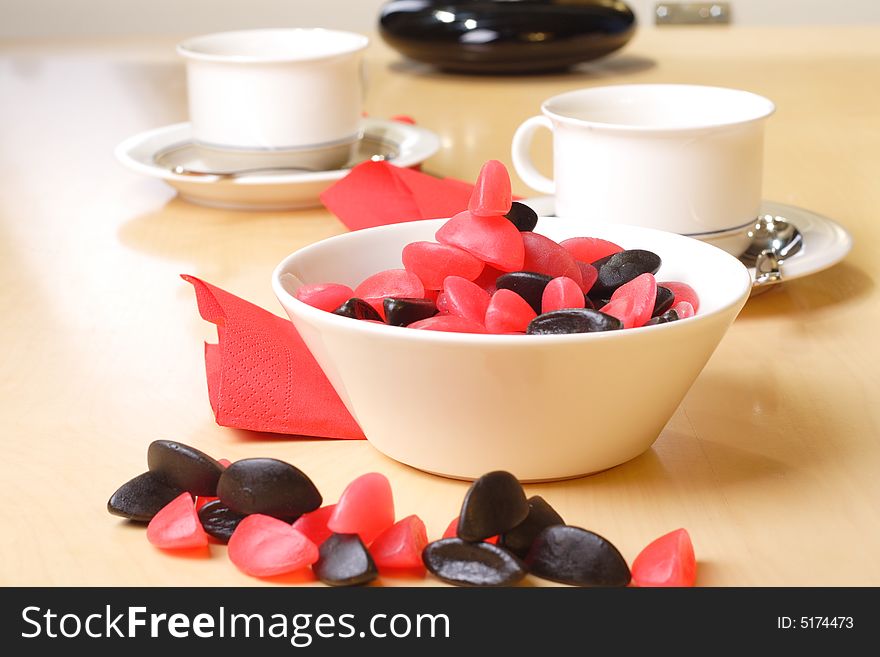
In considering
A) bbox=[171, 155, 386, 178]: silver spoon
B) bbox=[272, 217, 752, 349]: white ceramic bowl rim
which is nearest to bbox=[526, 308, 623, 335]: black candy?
bbox=[272, 217, 752, 349]: white ceramic bowl rim

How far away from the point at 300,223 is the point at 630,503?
1.84 ft

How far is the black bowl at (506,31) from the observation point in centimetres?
158

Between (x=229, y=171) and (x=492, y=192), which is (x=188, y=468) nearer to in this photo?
(x=492, y=192)

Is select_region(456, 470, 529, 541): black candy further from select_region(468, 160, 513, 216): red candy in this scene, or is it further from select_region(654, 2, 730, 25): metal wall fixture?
select_region(654, 2, 730, 25): metal wall fixture

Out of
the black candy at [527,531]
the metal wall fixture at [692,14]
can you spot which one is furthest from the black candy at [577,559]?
the metal wall fixture at [692,14]

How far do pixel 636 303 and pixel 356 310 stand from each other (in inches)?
4.9

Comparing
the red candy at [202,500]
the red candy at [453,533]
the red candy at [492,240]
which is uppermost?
the red candy at [492,240]

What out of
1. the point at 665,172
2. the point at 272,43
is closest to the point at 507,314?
the point at 665,172

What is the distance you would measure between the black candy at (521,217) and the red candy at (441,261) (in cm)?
A: 4

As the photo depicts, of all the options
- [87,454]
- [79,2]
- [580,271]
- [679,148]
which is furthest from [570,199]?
[79,2]

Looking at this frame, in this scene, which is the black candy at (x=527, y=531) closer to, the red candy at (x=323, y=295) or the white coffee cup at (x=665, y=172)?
the red candy at (x=323, y=295)

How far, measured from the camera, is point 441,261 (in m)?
0.53
